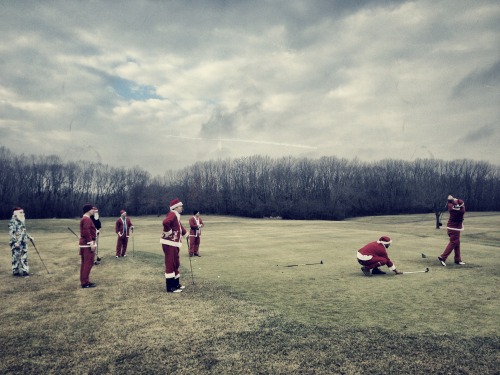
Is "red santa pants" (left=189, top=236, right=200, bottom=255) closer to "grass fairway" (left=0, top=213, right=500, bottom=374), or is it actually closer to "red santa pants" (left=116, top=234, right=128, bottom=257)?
"red santa pants" (left=116, top=234, right=128, bottom=257)

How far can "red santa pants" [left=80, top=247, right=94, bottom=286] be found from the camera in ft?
37.3

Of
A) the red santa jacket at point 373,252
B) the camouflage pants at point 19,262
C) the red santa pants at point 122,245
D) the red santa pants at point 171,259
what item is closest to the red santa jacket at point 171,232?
the red santa pants at point 171,259

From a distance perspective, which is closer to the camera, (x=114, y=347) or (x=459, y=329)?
(x=114, y=347)

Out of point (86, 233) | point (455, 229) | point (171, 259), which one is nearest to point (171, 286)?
point (171, 259)

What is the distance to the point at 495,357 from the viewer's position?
5.59 metres

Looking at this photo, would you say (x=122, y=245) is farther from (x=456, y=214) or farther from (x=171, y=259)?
(x=456, y=214)

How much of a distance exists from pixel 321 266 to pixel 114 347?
32.6 feet

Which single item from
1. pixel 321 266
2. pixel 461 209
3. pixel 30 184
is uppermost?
pixel 30 184

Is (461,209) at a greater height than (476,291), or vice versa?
(461,209)

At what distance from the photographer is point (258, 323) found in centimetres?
733

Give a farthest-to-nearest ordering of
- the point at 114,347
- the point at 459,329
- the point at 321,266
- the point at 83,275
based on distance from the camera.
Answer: the point at 321,266, the point at 83,275, the point at 459,329, the point at 114,347

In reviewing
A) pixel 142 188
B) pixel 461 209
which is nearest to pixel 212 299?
pixel 461 209

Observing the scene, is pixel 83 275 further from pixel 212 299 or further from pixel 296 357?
pixel 296 357

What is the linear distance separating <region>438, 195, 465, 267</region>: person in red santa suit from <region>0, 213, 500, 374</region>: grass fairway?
609mm
